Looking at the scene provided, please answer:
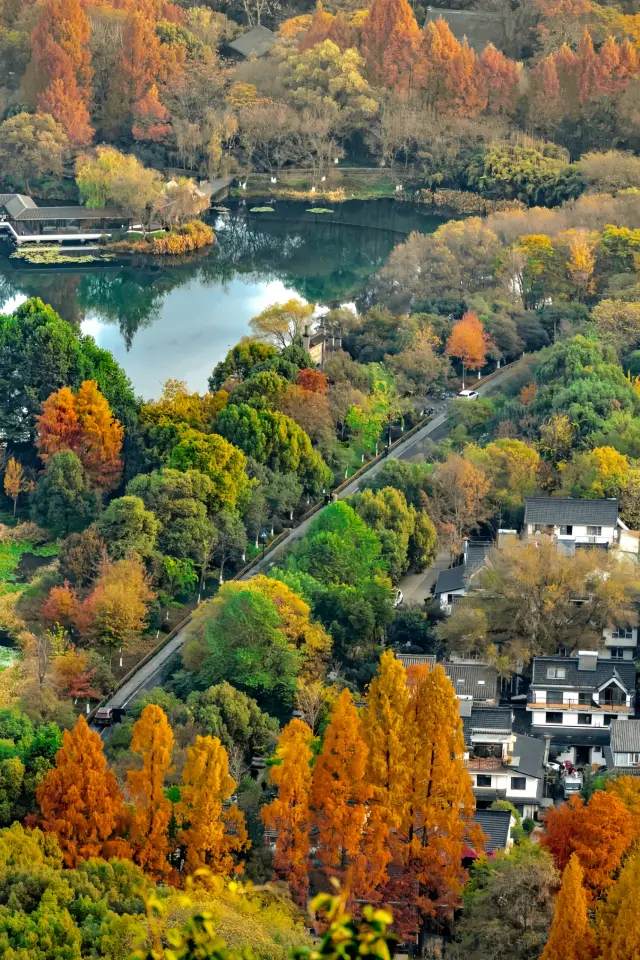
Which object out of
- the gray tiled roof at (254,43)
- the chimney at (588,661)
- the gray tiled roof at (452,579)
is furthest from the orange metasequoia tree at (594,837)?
the gray tiled roof at (254,43)

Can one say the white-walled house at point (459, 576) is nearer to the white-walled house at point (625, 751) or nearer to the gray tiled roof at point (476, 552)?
the gray tiled roof at point (476, 552)

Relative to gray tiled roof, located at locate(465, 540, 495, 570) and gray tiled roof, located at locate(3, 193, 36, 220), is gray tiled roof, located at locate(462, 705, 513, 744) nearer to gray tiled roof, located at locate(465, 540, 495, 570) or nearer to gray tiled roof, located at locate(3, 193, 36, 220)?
gray tiled roof, located at locate(465, 540, 495, 570)

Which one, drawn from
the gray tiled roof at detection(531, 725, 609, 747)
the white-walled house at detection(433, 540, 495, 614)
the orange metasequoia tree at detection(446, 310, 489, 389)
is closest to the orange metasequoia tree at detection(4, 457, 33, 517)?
the white-walled house at detection(433, 540, 495, 614)

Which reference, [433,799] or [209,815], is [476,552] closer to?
[433,799]

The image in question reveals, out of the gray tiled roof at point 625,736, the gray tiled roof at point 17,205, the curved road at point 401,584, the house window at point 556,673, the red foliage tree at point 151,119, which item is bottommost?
the gray tiled roof at point 17,205

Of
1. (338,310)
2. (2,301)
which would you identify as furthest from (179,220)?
(338,310)

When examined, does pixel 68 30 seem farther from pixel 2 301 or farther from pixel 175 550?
pixel 175 550
